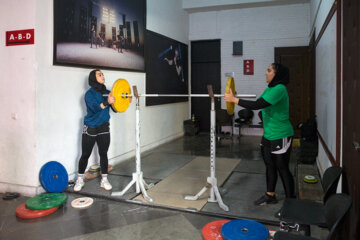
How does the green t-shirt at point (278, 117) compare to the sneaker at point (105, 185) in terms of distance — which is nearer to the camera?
the green t-shirt at point (278, 117)

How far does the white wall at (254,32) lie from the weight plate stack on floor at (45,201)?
5.35 meters

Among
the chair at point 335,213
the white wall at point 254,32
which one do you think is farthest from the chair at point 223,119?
the chair at point 335,213

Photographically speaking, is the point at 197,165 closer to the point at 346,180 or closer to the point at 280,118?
the point at 280,118

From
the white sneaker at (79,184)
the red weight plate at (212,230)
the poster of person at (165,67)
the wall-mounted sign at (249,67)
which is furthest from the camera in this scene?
the wall-mounted sign at (249,67)

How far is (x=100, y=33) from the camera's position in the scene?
441 cm

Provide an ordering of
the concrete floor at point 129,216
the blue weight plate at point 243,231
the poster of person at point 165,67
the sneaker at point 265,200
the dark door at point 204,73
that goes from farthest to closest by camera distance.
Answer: the dark door at point 204,73, the poster of person at point 165,67, the sneaker at point 265,200, the concrete floor at point 129,216, the blue weight plate at point 243,231

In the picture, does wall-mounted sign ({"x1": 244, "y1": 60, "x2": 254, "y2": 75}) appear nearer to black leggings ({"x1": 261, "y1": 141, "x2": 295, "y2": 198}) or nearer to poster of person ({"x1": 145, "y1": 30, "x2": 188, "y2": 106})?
poster of person ({"x1": 145, "y1": 30, "x2": 188, "y2": 106})

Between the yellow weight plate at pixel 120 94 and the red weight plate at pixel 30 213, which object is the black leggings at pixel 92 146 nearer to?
the yellow weight plate at pixel 120 94

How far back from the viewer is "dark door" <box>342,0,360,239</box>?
1841 millimetres

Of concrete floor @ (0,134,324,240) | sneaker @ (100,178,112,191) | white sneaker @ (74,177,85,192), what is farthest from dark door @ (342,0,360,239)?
white sneaker @ (74,177,85,192)

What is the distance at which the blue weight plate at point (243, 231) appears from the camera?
2.28 m

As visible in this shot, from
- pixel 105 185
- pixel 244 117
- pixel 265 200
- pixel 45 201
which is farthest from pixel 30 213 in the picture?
pixel 244 117

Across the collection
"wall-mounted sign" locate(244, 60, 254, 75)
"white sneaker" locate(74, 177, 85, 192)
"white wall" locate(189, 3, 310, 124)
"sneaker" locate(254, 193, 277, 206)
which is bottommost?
"sneaker" locate(254, 193, 277, 206)

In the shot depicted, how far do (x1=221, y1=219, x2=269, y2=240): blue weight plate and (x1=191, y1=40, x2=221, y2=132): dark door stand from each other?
5672 mm
